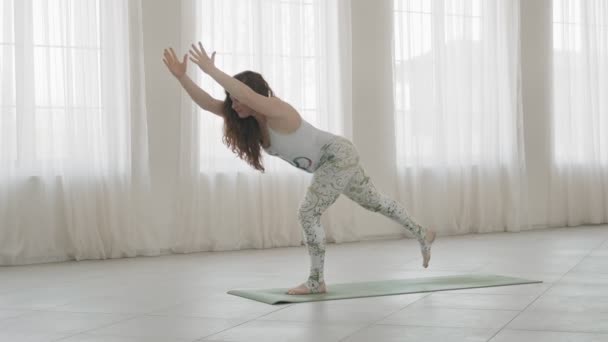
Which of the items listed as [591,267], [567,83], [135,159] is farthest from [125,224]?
[567,83]

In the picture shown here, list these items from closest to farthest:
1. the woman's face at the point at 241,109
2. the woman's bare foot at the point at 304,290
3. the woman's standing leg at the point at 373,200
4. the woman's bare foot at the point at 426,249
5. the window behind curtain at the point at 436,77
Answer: the woman's face at the point at 241,109 < the woman's bare foot at the point at 304,290 < the woman's standing leg at the point at 373,200 < the woman's bare foot at the point at 426,249 < the window behind curtain at the point at 436,77

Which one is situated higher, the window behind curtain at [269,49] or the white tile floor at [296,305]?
the window behind curtain at [269,49]

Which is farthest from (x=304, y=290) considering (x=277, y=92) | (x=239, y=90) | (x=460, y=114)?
(x=460, y=114)

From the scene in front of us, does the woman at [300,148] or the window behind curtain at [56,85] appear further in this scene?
the window behind curtain at [56,85]

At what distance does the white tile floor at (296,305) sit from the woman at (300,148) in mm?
413

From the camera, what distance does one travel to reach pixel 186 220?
621 centimetres

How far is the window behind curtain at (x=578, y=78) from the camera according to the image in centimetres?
789

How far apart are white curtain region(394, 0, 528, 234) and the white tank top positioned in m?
3.29

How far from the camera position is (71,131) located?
5.77m

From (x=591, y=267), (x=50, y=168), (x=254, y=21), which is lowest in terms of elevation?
(x=591, y=267)

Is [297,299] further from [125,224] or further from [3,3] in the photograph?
[3,3]

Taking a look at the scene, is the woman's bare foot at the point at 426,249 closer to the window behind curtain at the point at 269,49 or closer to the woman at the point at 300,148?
the woman at the point at 300,148

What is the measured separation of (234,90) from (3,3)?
2.76 metres

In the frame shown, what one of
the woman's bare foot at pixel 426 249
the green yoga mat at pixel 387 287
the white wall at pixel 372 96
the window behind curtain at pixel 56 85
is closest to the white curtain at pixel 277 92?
the white wall at pixel 372 96
